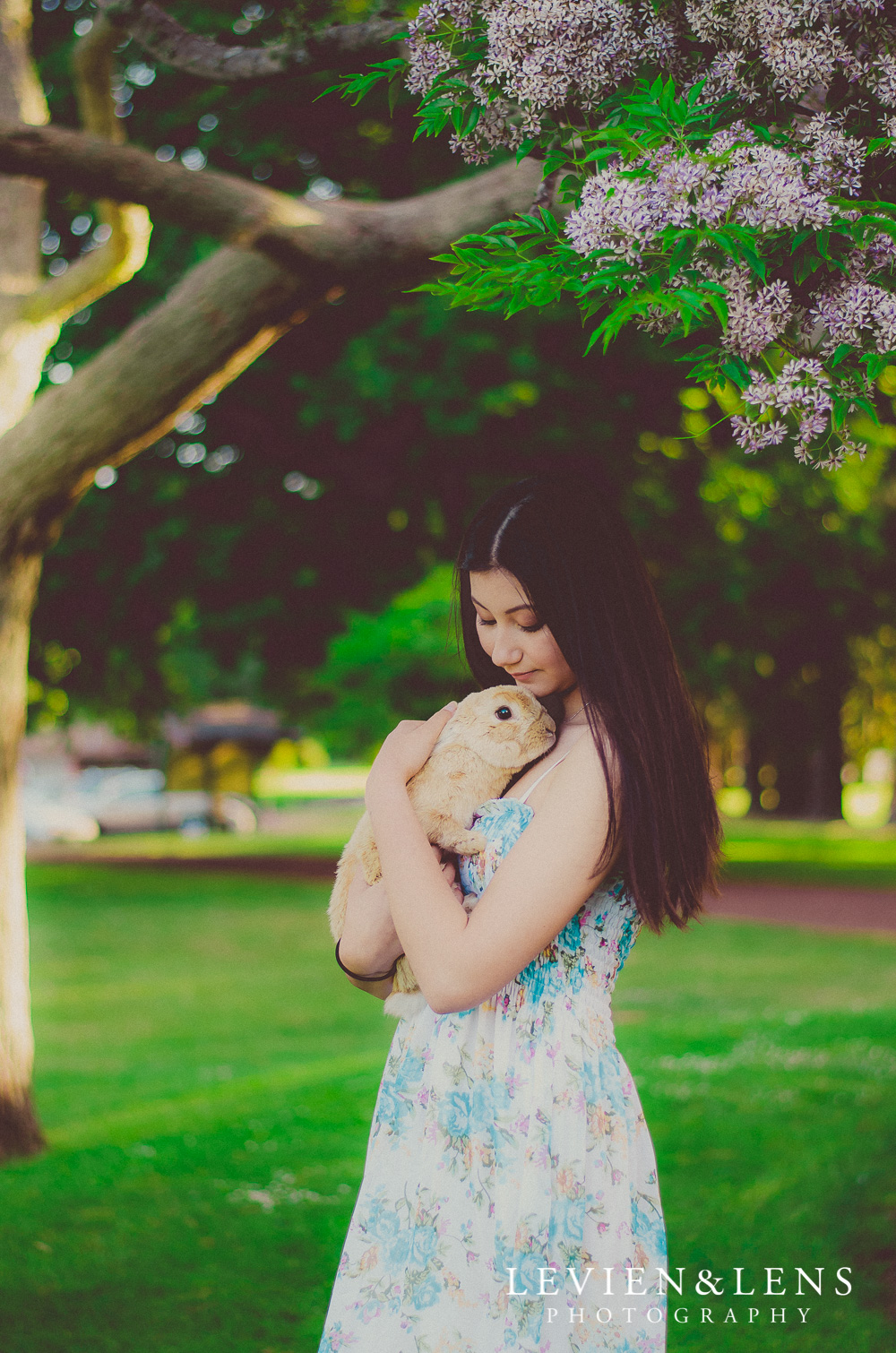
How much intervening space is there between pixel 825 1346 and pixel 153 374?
4394 mm

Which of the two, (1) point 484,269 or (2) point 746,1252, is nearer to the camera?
(1) point 484,269

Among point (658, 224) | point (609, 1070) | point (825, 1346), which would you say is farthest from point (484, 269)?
point (825, 1346)

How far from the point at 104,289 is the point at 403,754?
13.9 ft

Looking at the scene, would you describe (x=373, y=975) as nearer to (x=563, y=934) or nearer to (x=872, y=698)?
(x=563, y=934)

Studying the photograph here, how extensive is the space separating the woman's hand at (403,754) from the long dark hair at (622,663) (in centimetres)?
32

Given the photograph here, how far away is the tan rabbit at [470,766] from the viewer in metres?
2.21

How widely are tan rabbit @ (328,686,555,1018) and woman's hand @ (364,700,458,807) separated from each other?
0.13ft

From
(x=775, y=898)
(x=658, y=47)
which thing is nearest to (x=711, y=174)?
(x=658, y=47)

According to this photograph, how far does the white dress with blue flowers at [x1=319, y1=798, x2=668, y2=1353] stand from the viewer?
200 cm

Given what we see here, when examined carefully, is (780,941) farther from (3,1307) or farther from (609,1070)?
(609,1070)

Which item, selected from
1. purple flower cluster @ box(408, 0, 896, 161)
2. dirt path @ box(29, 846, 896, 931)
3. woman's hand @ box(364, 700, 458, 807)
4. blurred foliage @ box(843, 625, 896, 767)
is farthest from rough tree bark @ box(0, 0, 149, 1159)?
blurred foliage @ box(843, 625, 896, 767)

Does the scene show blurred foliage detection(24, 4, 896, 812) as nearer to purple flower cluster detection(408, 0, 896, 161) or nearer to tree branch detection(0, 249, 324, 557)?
tree branch detection(0, 249, 324, 557)

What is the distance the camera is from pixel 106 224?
5488mm

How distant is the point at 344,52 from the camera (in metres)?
3.64
